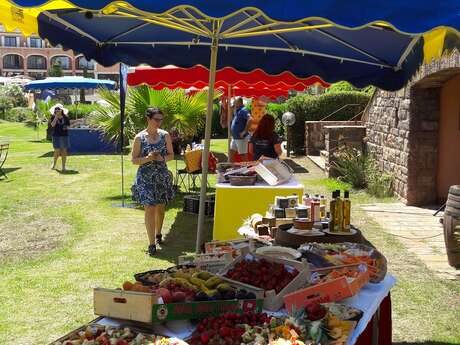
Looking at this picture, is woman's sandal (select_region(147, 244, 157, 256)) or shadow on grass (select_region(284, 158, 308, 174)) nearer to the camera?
woman's sandal (select_region(147, 244, 157, 256))

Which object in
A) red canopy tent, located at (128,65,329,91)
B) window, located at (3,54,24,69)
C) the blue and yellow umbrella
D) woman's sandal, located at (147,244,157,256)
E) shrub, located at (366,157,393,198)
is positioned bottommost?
woman's sandal, located at (147,244,157,256)

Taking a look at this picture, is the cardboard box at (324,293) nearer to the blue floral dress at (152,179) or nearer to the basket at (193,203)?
the blue floral dress at (152,179)

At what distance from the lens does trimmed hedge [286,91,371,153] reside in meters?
18.8

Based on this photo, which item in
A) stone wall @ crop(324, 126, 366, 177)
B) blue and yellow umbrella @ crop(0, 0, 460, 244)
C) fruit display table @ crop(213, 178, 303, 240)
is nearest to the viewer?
blue and yellow umbrella @ crop(0, 0, 460, 244)

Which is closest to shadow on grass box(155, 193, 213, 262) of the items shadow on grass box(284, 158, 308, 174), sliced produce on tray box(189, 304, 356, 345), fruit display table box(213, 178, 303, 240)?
fruit display table box(213, 178, 303, 240)

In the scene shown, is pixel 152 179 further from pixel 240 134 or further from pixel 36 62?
pixel 36 62

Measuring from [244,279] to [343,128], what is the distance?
10.3 metres

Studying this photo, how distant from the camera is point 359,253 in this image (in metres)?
3.98

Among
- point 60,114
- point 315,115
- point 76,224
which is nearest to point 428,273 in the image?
point 76,224

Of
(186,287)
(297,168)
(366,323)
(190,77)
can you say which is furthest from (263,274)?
(297,168)

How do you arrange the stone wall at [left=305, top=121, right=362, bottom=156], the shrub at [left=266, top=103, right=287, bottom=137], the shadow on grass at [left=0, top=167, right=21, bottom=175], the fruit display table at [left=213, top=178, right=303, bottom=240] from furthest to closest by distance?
the shrub at [left=266, top=103, right=287, bottom=137]
the stone wall at [left=305, top=121, right=362, bottom=156]
the shadow on grass at [left=0, top=167, right=21, bottom=175]
the fruit display table at [left=213, top=178, right=303, bottom=240]

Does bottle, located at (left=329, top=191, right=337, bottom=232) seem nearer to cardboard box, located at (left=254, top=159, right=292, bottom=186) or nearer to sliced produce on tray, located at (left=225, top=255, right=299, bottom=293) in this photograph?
sliced produce on tray, located at (left=225, top=255, right=299, bottom=293)

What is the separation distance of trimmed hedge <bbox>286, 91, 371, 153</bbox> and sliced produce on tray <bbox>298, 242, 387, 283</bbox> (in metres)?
14.6

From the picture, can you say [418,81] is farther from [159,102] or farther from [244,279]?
[244,279]
